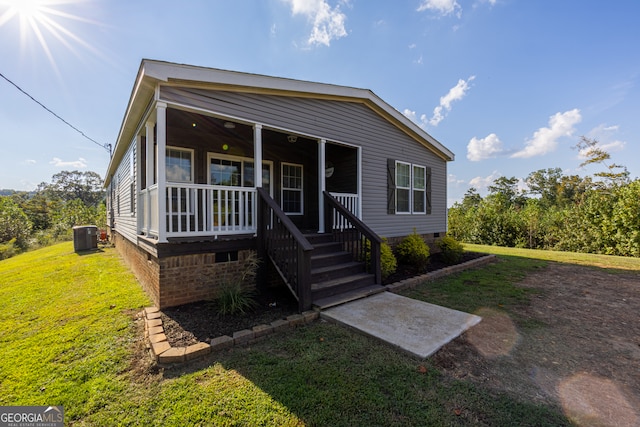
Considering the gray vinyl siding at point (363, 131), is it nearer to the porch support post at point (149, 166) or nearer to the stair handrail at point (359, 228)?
the porch support post at point (149, 166)

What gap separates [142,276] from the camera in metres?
5.27

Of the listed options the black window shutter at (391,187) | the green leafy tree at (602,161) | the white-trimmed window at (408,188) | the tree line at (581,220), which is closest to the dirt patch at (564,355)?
the black window shutter at (391,187)

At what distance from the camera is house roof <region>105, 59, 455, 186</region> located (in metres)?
3.78

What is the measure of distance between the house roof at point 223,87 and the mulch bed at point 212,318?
131 inches

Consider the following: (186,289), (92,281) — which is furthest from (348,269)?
(92,281)

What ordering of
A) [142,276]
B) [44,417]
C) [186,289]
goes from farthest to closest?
1. [142,276]
2. [186,289]
3. [44,417]

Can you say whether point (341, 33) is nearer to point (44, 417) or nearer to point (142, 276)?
point (142, 276)

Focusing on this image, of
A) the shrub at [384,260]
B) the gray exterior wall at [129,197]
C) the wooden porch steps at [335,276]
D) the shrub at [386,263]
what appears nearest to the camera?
the wooden porch steps at [335,276]

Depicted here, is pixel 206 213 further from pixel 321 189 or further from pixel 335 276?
pixel 321 189

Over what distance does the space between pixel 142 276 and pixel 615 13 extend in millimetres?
12883

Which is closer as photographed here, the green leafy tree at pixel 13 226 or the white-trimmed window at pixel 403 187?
the white-trimmed window at pixel 403 187

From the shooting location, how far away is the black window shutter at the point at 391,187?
24.2ft

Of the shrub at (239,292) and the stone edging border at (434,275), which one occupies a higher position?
the shrub at (239,292)

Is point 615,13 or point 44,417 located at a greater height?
point 615,13
